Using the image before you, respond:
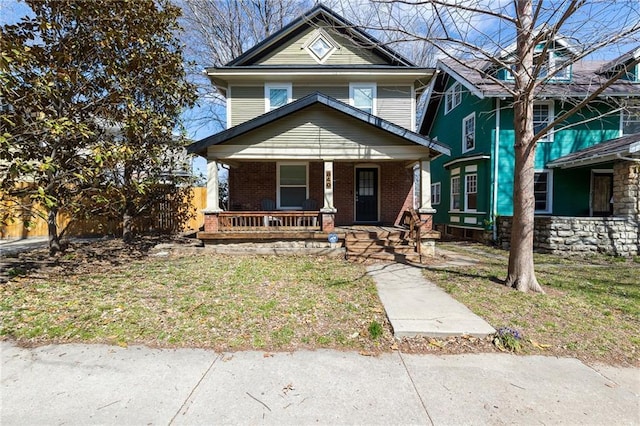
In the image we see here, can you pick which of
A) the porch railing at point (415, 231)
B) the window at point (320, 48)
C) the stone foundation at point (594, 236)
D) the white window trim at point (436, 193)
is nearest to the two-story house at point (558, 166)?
the stone foundation at point (594, 236)

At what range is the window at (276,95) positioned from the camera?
12000 mm

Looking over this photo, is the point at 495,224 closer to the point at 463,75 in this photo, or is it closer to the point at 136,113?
the point at 463,75

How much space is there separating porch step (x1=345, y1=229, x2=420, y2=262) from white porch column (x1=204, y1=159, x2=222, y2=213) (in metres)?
4.04

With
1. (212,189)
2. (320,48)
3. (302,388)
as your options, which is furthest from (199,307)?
(320,48)

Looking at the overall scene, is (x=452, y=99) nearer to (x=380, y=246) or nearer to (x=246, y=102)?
(x=246, y=102)

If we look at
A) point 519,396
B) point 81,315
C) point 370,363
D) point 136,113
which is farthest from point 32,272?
point 519,396

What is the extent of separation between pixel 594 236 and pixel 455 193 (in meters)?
5.90

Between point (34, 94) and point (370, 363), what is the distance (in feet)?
27.4

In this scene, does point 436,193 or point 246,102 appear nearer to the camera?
point 246,102

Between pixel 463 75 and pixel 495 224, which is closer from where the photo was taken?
pixel 495 224

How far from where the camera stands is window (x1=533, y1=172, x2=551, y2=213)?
1267 cm

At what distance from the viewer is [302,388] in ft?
9.35

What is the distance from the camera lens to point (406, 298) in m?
5.19

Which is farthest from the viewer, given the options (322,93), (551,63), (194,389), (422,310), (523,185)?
(322,93)
